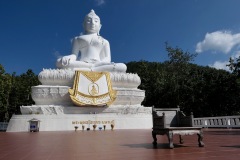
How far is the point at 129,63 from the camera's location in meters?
47.4

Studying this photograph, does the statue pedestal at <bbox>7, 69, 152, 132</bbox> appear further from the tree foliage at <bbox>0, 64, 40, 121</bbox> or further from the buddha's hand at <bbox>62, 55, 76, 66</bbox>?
the tree foliage at <bbox>0, 64, 40, 121</bbox>

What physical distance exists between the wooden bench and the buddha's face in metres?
15.9

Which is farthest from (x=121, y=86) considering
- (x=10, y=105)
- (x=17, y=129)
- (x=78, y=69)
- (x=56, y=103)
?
(x=10, y=105)

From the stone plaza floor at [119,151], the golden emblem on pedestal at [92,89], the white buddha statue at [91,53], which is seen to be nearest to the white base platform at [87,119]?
the golden emblem on pedestal at [92,89]

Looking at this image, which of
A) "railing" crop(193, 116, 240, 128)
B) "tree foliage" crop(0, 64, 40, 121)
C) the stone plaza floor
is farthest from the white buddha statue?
the stone plaza floor

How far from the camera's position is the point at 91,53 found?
20500 millimetres

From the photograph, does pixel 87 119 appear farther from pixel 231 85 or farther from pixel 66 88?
pixel 231 85

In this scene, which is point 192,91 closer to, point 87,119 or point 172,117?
point 87,119

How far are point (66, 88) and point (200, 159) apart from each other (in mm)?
14246

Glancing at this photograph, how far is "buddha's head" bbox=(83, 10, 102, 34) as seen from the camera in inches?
844

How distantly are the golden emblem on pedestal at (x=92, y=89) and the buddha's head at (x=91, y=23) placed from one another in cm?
523

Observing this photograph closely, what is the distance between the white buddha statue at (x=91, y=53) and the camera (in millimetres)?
18859

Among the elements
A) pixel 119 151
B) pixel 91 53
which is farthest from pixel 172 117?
pixel 91 53

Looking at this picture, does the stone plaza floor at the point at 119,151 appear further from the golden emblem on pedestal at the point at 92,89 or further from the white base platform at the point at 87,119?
the golden emblem on pedestal at the point at 92,89
